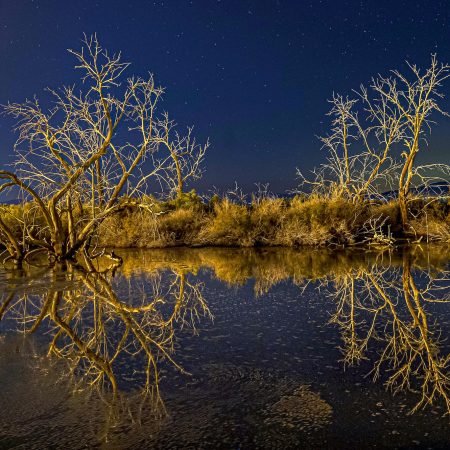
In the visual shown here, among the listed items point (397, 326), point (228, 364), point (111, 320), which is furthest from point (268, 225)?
point (228, 364)

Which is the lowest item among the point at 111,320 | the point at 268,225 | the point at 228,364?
the point at 228,364

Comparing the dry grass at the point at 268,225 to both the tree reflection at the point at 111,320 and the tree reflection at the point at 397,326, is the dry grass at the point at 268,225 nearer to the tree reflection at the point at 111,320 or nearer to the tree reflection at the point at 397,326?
the tree reflection at the point at 397,326

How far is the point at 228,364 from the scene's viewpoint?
5051mm

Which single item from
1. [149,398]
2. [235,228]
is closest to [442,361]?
[149,398]

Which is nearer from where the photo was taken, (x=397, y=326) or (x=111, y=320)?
(x=397, y=326)

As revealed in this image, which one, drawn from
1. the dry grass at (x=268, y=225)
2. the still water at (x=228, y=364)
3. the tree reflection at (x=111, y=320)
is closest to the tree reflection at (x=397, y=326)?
the still water at (x=228, y=364)

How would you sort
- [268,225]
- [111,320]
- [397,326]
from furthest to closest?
[268,225]
[111,320]
[397,326]

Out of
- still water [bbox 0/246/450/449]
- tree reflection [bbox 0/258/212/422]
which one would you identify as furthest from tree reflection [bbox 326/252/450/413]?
tree reflection [bbox 0/258/212/422]

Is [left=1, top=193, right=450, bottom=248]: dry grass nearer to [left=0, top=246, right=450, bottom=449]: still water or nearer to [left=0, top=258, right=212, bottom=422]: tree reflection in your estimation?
[left=0, top=258, right=212, bottom=422]: tree reflection

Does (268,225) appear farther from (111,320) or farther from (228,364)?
(228,364)

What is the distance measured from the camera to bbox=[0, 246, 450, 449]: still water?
352 cm

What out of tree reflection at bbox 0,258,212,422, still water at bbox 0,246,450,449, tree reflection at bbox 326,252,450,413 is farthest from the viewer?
tree reflection at bbox 0,258,212,422

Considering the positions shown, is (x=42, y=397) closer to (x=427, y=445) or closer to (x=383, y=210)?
(x=427, y=445)

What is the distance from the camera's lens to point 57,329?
665cm
